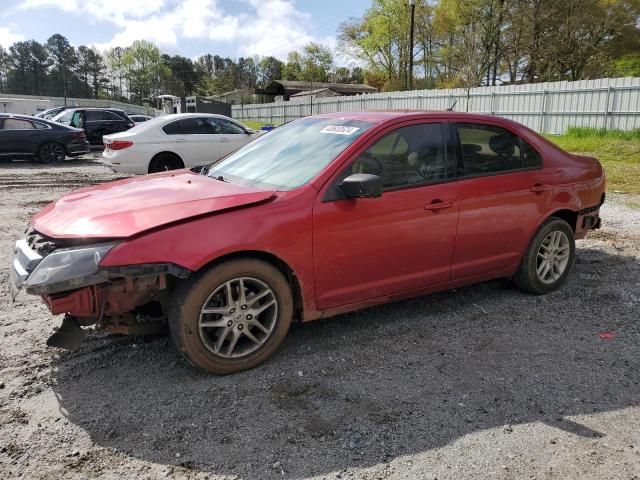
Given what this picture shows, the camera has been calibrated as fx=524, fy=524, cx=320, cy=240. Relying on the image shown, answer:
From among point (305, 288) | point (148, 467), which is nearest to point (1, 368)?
point (148, 467)

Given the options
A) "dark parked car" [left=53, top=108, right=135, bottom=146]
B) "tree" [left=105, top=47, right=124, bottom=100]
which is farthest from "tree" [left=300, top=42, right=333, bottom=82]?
"dark parked car" [left=53, top=108, right=135, bottom=146]

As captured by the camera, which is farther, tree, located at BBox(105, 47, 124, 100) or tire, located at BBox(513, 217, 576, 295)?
tree, located at BBox(105, 47, 124, 100)

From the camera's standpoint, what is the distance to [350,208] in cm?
356

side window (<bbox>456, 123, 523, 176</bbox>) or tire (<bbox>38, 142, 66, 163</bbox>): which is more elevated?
side window (<bbox>456, 123, 523, 176</bbox>)

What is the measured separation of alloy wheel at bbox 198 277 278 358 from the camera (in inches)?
127

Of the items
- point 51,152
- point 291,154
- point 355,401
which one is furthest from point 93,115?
point 355,401

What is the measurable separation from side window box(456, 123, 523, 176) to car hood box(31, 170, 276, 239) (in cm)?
175

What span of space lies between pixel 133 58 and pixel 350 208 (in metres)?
103

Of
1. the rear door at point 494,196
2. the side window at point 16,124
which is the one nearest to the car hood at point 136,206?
the rear door at point 494,196

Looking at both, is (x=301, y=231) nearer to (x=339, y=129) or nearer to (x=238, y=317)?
(x=238, y=317)

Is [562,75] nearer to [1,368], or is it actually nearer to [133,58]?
[1,368]

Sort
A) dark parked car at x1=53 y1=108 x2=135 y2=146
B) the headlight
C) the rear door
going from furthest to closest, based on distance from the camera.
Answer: dark parked car at x1=53 y1=108 x2=135 y2=146
the rear door
the headlight

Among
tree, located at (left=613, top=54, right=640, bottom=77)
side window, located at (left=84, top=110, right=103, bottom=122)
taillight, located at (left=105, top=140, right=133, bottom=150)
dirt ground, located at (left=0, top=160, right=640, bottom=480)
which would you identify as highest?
tree, located at (left=613, top=54, right=640, bottom=77)

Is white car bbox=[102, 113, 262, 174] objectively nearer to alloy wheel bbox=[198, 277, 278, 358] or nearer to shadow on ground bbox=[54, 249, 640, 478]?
shadow on ground bbox=[54, 249, 640, 478]
